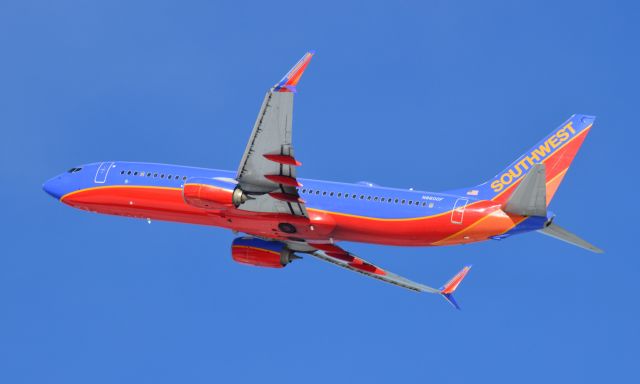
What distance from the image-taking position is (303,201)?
62.2 m

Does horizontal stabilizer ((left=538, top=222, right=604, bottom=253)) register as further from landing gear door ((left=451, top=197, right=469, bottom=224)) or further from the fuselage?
landing gear door ((left=451, top=197, right=469, bottom=224))

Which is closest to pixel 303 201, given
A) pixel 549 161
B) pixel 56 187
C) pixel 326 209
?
pixel 326 209

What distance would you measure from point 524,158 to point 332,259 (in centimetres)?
1440

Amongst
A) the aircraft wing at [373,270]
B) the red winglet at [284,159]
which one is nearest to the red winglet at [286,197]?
the red winglet at [284,159]

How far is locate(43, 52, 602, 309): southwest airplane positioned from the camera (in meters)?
58.8

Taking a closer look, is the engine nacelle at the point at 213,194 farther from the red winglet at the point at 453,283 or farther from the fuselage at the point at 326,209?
the red winglet at the point at 453,283

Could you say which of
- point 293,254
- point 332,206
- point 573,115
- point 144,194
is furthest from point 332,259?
point 573,115

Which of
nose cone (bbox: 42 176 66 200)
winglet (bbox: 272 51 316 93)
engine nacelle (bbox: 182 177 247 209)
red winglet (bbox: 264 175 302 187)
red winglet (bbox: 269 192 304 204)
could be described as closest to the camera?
winglet (bbox: 272 51 316 93)

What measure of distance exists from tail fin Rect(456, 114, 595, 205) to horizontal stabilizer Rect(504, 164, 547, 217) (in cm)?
321

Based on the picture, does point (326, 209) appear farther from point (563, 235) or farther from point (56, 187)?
point (56, 187)

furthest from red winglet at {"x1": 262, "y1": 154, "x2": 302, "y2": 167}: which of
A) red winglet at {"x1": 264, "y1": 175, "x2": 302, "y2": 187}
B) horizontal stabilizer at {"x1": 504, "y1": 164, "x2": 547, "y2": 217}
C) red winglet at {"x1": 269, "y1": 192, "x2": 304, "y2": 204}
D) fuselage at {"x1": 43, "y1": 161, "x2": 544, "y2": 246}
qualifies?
horizontal stabilizer at {"x1": 504, "y1": 164, "x2": 547, "y2": 217}

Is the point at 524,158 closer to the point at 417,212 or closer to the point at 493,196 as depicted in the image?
the point at 493,196

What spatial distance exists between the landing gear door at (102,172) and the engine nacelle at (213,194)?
853 cm

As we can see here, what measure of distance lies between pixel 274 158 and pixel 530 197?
13016mm
